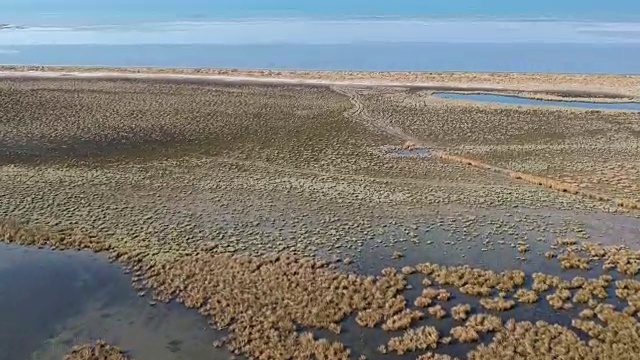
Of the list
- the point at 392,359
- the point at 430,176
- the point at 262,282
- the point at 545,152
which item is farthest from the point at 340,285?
the point at 545,152

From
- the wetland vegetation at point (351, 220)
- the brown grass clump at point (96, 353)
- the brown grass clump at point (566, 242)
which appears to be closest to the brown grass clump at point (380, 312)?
the wetland vegetation at point (351, 220)

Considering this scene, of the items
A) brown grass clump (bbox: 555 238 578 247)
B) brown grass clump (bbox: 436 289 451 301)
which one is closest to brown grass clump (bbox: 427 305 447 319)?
brown grass clump (bbox: 436 289 451 301)

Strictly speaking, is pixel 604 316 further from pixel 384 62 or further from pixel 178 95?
pixel 384 62

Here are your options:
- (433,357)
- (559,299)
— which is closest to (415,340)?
(433,357)

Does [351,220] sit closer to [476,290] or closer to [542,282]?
[476,290]

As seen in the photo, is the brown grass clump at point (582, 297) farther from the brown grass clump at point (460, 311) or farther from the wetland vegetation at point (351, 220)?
the brown grass clump at point (460, 311)

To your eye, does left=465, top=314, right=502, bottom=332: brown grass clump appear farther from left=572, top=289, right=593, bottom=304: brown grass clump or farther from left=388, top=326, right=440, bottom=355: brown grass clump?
left=572, top=289, right=593, bottom=304: brown grass clump
